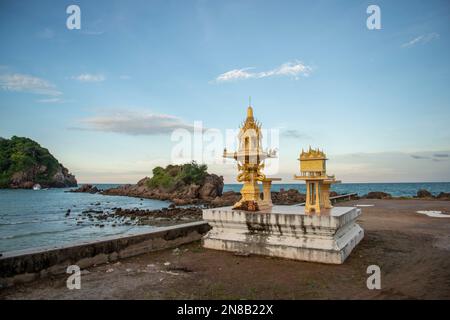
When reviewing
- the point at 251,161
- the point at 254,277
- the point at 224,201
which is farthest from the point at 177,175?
the point at 254,277

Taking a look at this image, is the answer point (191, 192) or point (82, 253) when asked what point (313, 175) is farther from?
point (191, 192)

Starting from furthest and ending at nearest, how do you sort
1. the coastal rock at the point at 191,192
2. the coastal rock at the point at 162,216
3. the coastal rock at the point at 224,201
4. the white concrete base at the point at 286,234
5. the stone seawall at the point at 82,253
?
1. the coastal rock at the point at 191,192
2. the coastal rock at the point at 224,201
3. the coastal rock at the point at 162,216
4. the white concrete base at the point at 286,234
5. the stone seawall at the point at 82,253

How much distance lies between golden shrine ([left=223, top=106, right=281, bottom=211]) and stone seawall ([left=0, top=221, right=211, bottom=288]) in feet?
7.19

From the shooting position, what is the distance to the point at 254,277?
20.3ft

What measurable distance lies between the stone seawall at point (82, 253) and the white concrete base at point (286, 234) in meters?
1.11

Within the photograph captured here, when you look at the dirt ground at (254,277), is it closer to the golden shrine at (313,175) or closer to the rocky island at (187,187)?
the golden shrine at (313,175)

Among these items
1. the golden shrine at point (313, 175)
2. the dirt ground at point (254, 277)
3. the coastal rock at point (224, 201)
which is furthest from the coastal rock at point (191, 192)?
the dirt ground at point (254, 277)

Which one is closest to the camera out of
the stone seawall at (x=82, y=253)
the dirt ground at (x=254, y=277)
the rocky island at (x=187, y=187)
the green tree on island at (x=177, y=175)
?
the dirt ground at (x=254, y=277)

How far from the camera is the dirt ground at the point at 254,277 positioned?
5.25 meters

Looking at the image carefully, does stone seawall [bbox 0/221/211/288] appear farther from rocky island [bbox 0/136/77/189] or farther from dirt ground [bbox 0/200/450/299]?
rocky island [bbox 0/136/77/189]

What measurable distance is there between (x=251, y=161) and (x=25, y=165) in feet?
354
